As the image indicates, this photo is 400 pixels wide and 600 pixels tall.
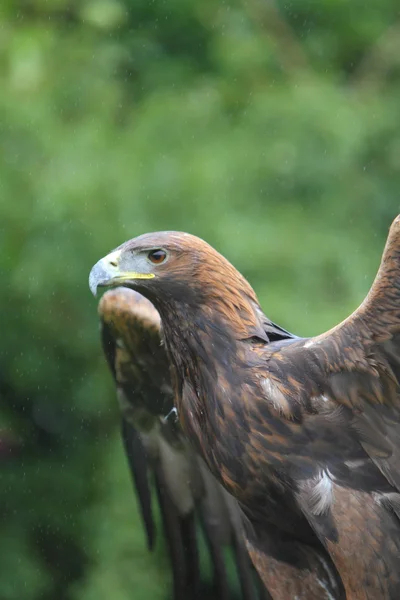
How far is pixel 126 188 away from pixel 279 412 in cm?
231

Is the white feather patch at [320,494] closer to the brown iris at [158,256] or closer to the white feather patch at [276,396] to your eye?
the white feather patch at [276,396]

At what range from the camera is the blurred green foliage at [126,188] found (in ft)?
17.2

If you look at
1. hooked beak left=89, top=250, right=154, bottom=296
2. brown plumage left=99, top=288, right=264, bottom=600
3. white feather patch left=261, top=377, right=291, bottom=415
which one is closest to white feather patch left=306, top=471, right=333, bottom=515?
white feather patch left=261, top=377, right=291, bottom=415

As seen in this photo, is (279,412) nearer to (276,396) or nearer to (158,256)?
(276,396)

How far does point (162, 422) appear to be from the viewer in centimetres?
443

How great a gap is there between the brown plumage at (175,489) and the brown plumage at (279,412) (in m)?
1.01

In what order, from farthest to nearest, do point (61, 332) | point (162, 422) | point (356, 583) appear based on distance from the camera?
point (61, 332)
point (162, 422)
point (356, 583)

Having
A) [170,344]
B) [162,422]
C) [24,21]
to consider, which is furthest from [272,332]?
[24,21]

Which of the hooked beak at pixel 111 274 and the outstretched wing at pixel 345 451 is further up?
the hooked beak at pixel 111 274

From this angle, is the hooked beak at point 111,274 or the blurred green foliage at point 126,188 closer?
the hooked beak at point 111,274

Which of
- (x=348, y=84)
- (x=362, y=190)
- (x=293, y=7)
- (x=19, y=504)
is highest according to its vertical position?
(x=293, y=7)

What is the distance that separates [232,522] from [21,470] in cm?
185

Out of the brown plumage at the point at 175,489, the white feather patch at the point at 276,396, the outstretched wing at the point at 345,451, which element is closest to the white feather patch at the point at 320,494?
the outstretched wing at the point at 345,451

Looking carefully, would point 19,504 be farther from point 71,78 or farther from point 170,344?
point 170,344
